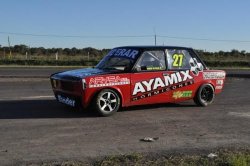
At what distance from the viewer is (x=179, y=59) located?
467 inches

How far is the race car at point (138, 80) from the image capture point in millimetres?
10344

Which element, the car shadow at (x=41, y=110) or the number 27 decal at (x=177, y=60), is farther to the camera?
Result: the number 27 decal at (x=177, y=60)

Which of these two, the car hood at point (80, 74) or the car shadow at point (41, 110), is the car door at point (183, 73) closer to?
the car shadow at point (41, 110)

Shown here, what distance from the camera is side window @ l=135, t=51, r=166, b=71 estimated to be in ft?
36.4

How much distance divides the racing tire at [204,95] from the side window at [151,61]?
1271 millimetres

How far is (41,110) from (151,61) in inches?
106

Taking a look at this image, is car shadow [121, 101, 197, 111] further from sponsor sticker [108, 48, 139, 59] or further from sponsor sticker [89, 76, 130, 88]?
sponsor sticker [108, 48, 139, 59]

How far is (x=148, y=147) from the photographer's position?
769 cm

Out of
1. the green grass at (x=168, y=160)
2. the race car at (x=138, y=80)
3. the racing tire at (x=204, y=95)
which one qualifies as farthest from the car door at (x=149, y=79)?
the green grass at (x=168, y=160)

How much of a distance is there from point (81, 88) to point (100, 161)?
11.7ft

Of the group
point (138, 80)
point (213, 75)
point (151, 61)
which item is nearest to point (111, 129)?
point (138, 80)

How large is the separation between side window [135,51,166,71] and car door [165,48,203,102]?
179 mm

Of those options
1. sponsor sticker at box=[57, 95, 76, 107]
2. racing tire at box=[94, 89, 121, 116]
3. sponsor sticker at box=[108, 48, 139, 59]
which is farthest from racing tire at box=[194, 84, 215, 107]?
sponsor sticker at box=[57, 95, 76, 107]

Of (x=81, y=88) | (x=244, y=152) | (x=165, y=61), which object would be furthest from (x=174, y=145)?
(x=165, y=61)
